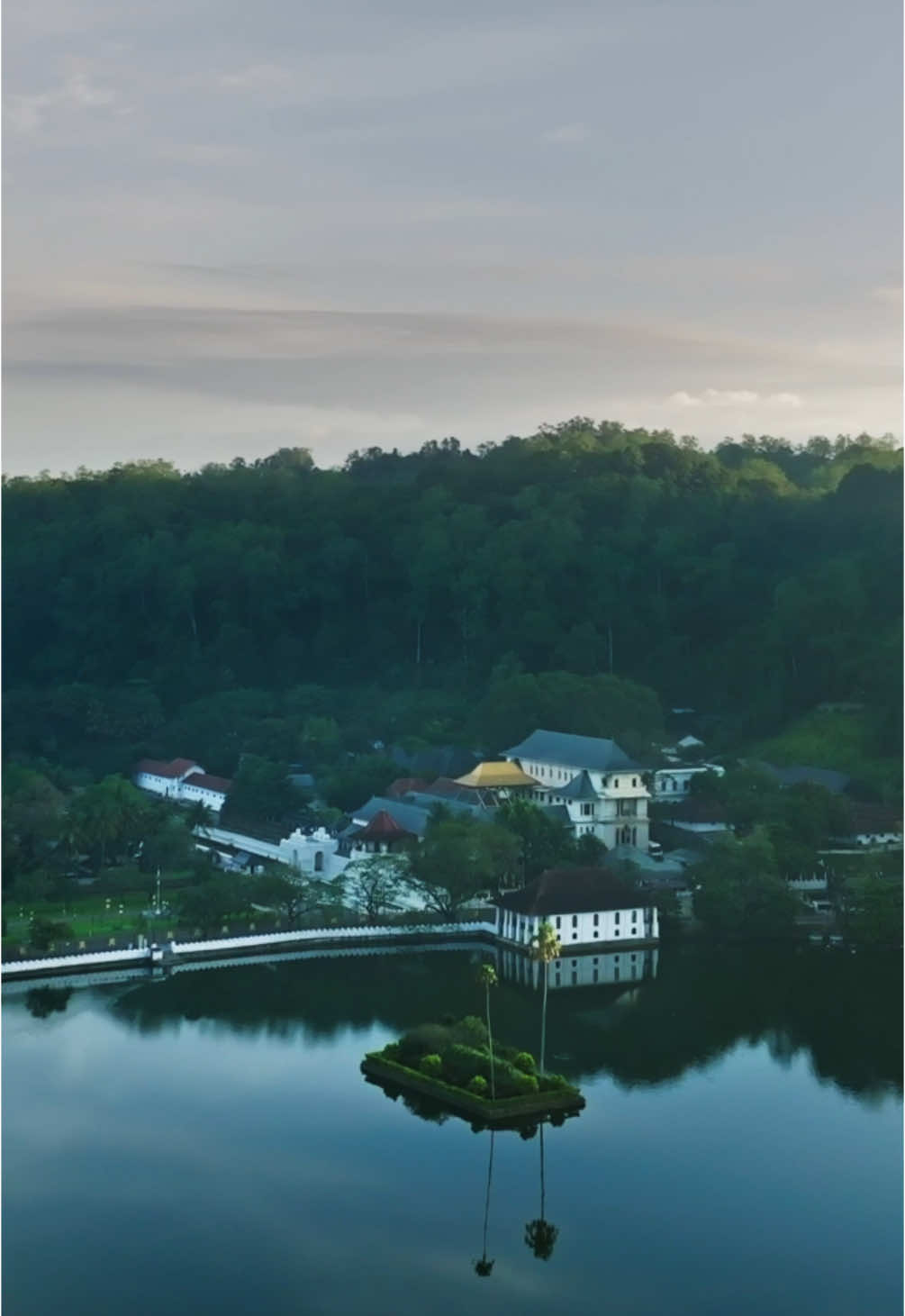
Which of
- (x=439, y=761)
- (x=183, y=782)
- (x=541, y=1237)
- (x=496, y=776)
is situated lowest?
(x=541, y=1237)

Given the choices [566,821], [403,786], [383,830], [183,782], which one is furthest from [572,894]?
[183,782]

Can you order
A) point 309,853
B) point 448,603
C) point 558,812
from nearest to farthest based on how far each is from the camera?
1. point 309,853
2. point 558,812
3. point 448,603

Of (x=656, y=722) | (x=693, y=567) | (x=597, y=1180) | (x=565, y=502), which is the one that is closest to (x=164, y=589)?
(x=565, y=502)

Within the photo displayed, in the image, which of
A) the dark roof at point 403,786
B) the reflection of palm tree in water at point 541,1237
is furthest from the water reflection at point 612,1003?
the dark roof at point 403,786

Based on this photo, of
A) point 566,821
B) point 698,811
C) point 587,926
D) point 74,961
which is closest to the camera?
point 74,961

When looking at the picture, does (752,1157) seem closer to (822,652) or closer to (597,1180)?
(597,1180)

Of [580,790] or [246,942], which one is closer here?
[246,942]

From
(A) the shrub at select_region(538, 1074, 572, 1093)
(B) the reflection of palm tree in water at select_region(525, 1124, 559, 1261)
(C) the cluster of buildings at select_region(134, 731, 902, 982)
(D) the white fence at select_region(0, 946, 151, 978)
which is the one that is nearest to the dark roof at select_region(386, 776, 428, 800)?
(C) the cluster of buildings at select_region(134, 731, 902, 982)

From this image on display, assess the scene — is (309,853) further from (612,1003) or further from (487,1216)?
(487,1216)
